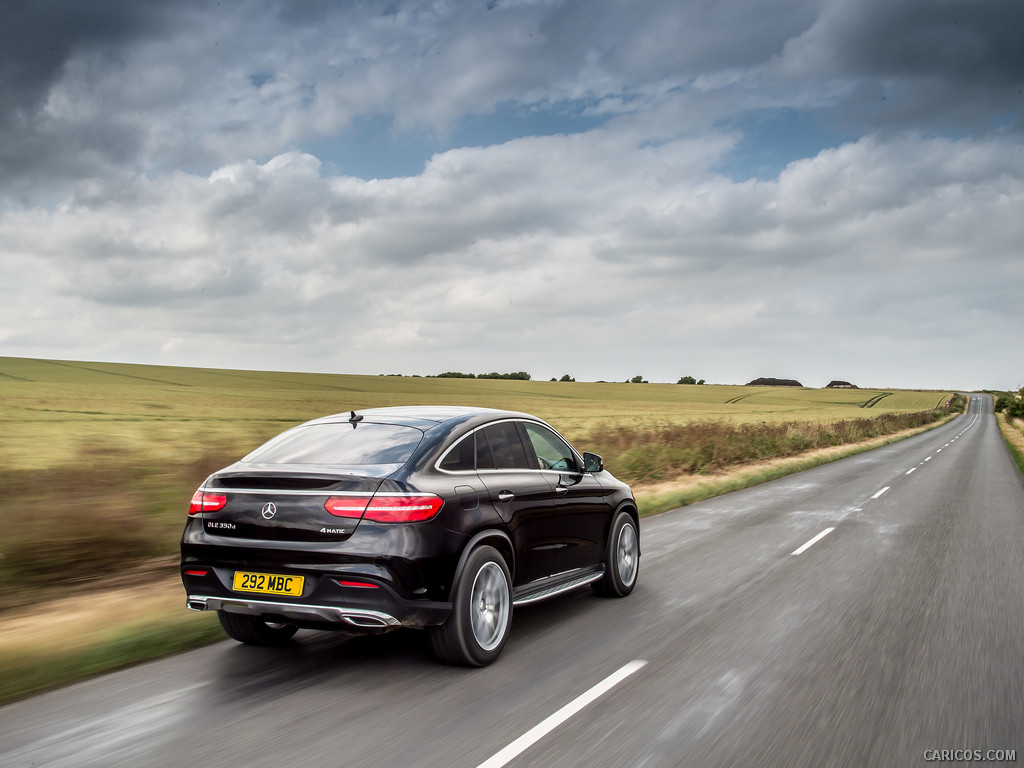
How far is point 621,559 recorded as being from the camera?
278 inches

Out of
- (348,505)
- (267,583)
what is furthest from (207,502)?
(348,505)

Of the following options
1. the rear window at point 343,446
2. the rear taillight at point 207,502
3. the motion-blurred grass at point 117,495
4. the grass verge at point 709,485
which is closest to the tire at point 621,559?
the rear window at point 343,446

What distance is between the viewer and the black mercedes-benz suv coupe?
453cm

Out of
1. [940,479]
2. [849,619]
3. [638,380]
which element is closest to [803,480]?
[940,479]

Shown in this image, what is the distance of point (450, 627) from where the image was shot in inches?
188

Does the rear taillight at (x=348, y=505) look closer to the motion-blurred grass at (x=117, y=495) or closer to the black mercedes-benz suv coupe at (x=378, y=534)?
the black mercedes-benz suv coupe at (x=378, y=534)

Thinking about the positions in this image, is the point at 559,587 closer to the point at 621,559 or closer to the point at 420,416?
the point at 621,559

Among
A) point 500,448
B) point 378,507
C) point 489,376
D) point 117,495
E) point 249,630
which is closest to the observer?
point 378,507

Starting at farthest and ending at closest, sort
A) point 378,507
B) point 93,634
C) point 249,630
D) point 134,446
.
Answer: point 134,446 → point 93,634 → point 249,630 → point 378,507

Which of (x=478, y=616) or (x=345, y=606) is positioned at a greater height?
(x=345, y=606)

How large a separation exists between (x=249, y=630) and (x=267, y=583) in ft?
3.16

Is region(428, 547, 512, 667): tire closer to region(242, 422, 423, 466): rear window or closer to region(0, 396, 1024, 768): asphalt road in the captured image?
region(0, 396, 1024, 768): asphalt road

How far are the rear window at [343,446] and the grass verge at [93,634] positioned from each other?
4.86 ft

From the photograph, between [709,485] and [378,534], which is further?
[709,485]
